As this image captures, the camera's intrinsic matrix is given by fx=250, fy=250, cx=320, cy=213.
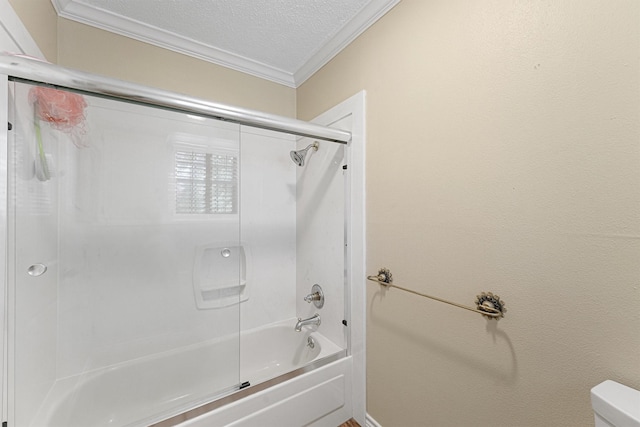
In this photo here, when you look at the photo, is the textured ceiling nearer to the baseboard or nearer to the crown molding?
the crown molding

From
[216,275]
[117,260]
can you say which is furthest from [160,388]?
[117,260]

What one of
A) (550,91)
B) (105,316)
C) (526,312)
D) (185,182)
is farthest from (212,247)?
(550,91)

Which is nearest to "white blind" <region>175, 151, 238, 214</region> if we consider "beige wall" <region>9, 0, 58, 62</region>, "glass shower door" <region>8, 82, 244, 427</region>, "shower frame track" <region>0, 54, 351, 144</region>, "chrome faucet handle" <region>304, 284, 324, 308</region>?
"glass shower door" <region>8, 82, 244, 427</region>

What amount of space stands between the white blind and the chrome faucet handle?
0.79m

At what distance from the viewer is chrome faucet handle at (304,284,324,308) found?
5.75ft

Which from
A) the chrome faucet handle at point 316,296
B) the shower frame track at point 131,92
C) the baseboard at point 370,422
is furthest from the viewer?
the chrome faucet handle at point 316,296

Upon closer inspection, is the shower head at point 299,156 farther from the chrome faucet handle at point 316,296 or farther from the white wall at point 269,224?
the chrome faucet handle at point 316,296

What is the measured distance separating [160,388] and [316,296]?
0.99 metres

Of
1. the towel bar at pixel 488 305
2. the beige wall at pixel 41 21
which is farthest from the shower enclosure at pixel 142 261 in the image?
the towel bar at pixel 488 305

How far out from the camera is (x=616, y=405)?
561 millimetres

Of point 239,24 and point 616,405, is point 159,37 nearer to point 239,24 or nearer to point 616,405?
point 239,24

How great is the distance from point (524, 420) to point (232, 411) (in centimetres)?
111

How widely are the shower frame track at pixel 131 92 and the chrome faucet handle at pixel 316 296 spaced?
1068mm

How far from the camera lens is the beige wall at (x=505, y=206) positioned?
0.66 metres
